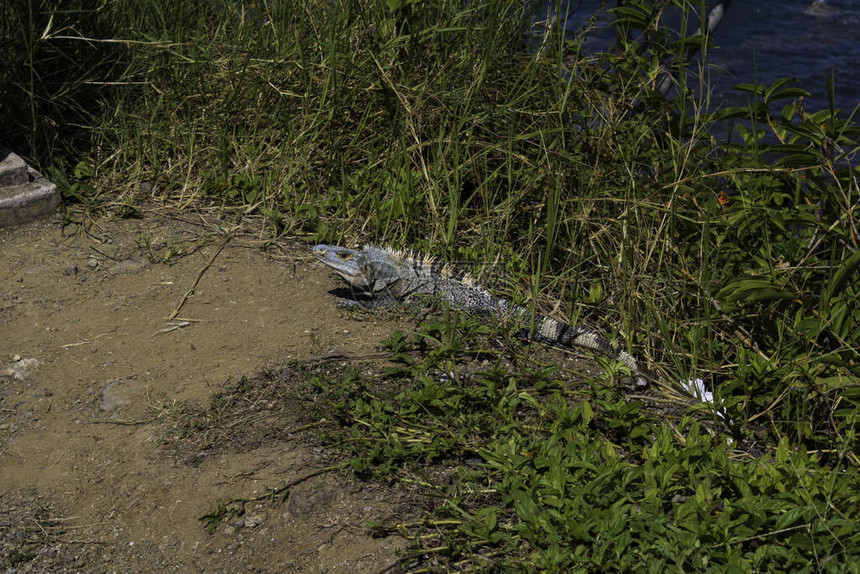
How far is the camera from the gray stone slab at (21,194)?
14.3 ft

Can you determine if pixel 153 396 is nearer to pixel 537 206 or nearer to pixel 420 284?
pixel 420 284

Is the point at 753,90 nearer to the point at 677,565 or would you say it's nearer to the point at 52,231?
the point at 677,565

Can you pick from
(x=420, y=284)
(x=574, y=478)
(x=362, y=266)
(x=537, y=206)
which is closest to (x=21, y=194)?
(x=362, y=266)

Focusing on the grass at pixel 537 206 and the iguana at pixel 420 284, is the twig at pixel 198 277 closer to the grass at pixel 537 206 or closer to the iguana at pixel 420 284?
the grass at pixel 537 206

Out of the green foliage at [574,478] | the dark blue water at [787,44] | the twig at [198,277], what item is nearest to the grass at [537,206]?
the green foliage at [574,478]

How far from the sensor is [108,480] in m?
2.94

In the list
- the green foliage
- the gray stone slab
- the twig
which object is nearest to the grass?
the green foliage

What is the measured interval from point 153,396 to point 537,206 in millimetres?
2080

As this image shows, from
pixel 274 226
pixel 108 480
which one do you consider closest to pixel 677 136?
pixel 274 226

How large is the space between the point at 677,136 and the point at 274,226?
7.20 feet

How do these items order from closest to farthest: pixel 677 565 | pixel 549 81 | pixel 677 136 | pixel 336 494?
pixel 677 565 < pixel 336 494 < pixel 677 136 < pixel 549 81

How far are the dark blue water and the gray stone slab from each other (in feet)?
21.3

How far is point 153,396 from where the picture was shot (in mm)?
3324

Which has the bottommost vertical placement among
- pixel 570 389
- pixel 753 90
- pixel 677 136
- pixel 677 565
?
pixel 570 389
